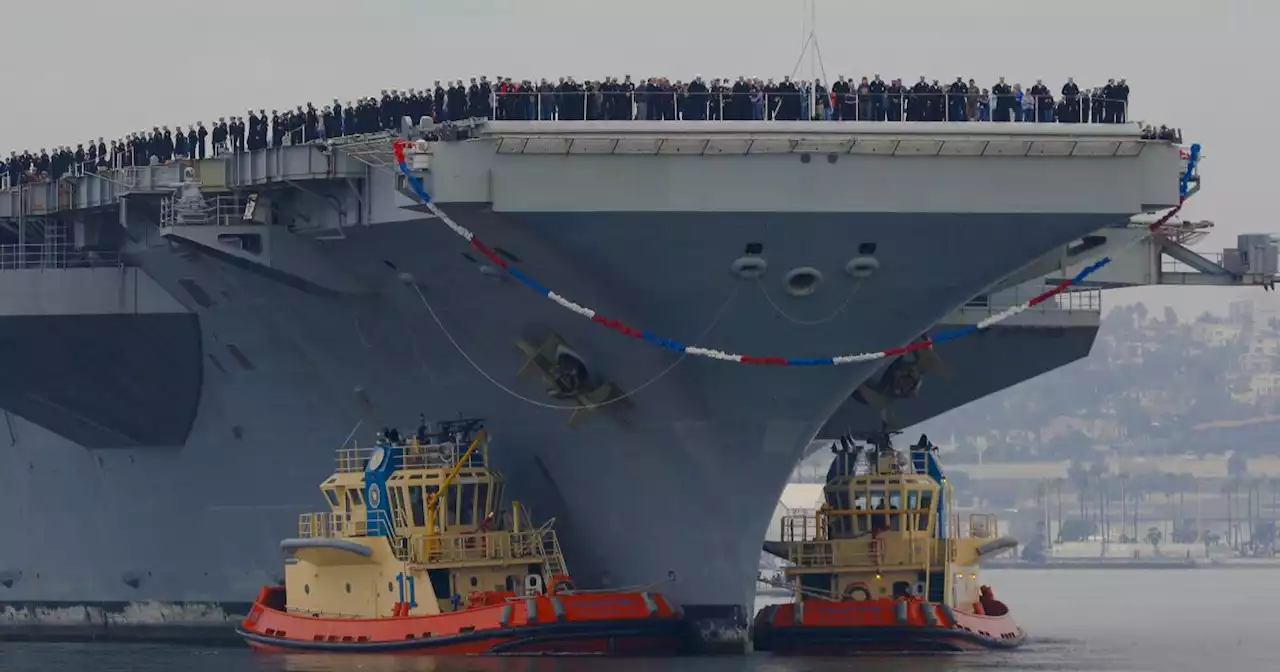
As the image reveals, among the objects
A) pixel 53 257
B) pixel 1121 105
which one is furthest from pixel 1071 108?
pixel 53 257

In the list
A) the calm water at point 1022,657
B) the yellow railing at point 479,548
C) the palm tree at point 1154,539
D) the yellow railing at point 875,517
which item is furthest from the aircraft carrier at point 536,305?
the palm tree at point 1154,539

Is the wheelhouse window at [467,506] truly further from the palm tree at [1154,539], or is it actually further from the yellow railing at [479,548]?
the palm tree at [1154,539]

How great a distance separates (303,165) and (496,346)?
324 cm

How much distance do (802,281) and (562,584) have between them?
5.44m

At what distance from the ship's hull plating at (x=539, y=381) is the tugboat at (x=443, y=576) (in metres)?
0.56

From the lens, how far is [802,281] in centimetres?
3114

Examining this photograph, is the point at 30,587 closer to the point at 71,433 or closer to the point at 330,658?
the point at 71,433

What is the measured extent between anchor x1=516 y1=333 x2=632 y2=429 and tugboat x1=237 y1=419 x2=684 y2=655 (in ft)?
6.13

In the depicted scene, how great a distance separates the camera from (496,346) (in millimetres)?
33875

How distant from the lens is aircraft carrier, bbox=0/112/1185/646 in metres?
30.0

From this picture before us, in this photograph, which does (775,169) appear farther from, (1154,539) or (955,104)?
(1154,539)

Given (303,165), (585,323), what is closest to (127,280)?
(303,165)

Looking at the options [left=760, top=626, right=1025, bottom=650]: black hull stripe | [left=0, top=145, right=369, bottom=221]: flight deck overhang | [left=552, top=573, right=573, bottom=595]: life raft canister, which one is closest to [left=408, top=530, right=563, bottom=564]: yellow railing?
[left=552, top=573, right=573, bottom=595]: life raft canister

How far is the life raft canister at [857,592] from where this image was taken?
3631cm
